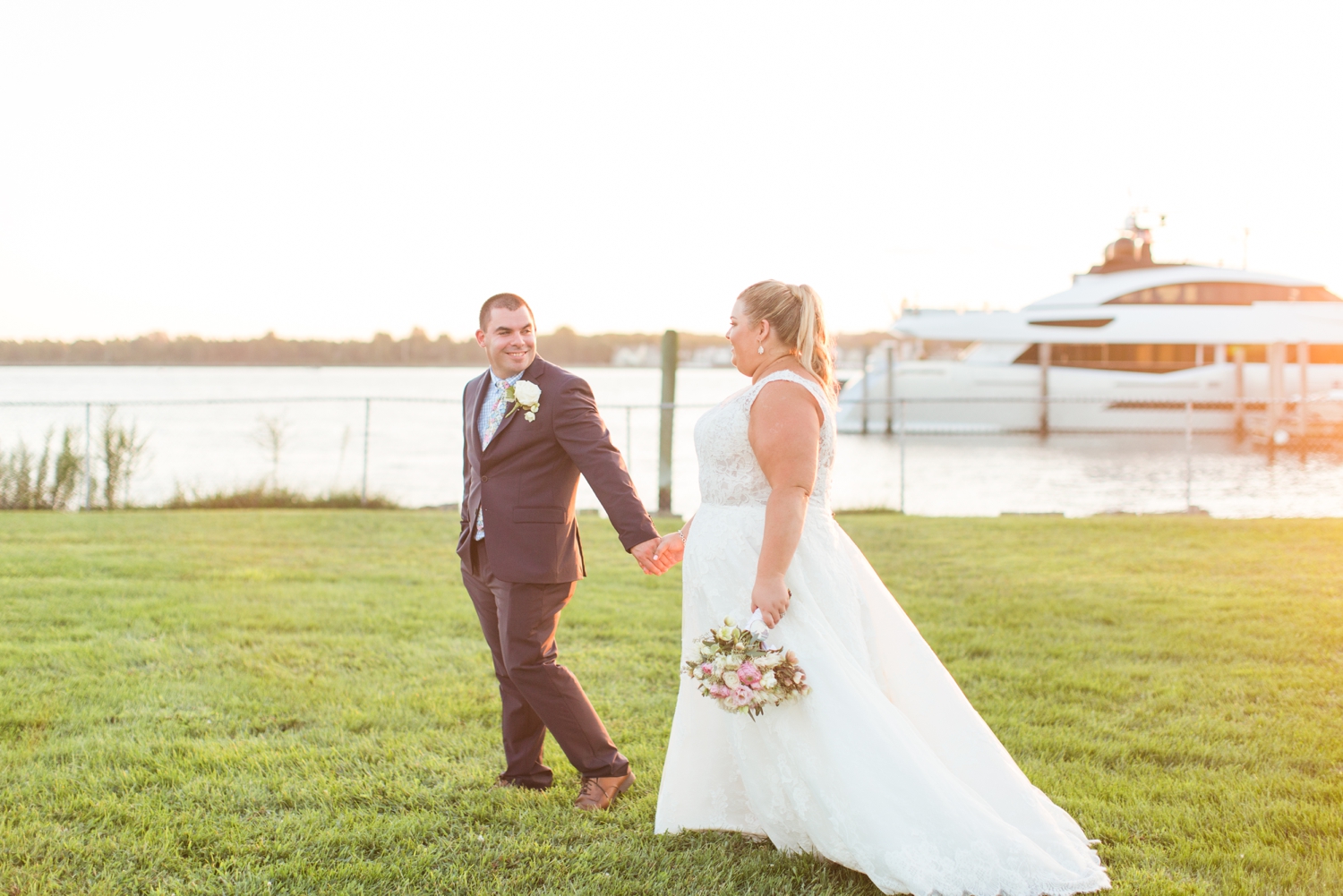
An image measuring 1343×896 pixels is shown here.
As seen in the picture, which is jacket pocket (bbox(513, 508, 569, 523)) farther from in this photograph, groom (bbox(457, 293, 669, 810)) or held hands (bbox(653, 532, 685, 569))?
held hands (bbox(653, 532, 685, 569))

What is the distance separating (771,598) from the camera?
9.65ft

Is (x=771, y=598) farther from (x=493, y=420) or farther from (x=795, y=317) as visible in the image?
(x=493, y=420)

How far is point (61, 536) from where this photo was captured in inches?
398

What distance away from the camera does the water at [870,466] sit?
18172 millimetres

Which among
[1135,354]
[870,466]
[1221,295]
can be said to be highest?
[1221,295]

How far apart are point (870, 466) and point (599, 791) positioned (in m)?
24.7

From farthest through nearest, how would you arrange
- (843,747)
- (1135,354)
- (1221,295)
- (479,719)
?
(1221,295), (1135,354), (479,719), (843,747)

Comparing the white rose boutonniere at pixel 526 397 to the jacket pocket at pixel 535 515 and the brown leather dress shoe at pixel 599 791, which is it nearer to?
the jacket pocket at pixel 535 515

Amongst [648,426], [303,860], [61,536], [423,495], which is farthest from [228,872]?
[648,426]

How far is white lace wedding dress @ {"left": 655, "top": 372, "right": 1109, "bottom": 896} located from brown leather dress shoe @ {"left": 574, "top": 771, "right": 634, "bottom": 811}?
1.34 ft

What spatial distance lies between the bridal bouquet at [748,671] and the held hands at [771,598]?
0.04 meters

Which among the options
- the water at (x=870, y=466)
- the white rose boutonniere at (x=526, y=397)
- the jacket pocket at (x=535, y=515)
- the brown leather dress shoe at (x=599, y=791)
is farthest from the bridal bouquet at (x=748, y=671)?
the water at (x=870, y=466)

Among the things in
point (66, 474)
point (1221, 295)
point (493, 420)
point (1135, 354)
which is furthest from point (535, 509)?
point (1221, 295)


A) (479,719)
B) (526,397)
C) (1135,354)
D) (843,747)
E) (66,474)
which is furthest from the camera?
(1135,354)
